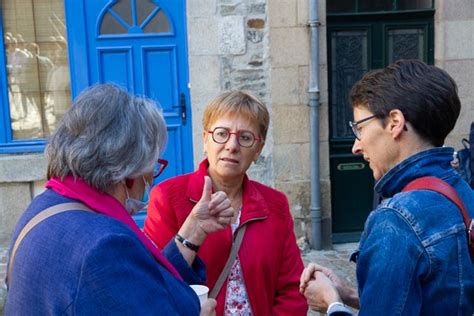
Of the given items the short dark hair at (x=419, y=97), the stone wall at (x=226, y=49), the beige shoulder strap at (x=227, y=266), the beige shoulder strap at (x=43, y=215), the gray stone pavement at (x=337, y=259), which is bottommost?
the gray stone pavement at (x=337, y=259)

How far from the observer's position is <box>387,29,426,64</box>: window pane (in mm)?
5965

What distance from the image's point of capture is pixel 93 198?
167 cm

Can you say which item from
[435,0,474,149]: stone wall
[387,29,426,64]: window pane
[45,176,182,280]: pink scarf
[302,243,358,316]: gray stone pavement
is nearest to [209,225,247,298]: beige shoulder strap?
[45,176,182,280]: pink scarf

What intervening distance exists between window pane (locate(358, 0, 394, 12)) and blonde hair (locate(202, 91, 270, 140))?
353cm

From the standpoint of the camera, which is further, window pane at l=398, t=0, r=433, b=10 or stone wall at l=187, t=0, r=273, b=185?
window pane at l=398, t=0, r=433, b=10

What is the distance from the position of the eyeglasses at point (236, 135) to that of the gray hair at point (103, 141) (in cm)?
93

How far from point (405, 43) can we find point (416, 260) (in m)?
4.76

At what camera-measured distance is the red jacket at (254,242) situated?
2.55 m

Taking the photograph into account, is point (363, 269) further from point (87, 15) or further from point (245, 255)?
point (87, 15)

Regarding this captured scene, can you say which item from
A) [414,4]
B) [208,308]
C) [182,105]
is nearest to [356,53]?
[414,4]

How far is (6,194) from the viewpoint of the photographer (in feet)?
19.2

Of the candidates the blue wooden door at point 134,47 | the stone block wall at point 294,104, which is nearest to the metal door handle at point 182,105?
the blue wooden door at point 134,47

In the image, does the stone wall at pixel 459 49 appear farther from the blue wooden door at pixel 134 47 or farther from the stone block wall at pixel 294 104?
the blue wooden door at pixel 134 47

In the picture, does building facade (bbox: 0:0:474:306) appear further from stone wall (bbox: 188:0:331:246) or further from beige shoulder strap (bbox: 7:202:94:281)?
beige shoulder strap (bbox: 7:202:94:281)
